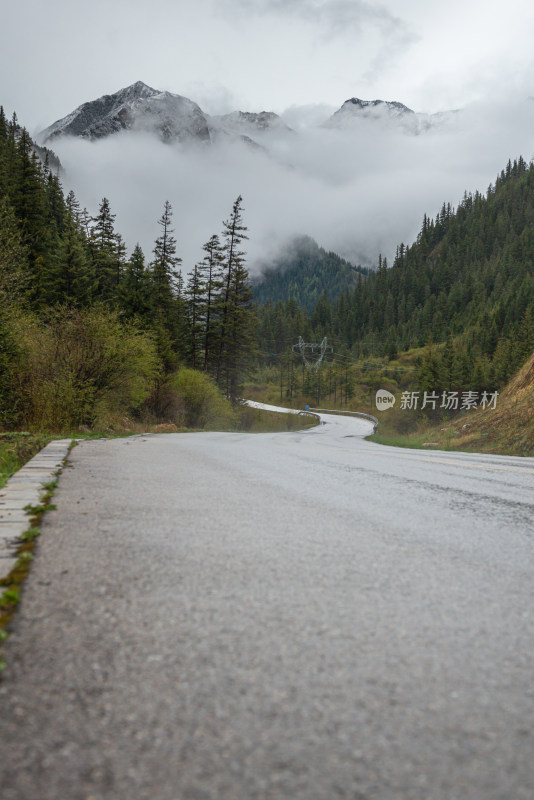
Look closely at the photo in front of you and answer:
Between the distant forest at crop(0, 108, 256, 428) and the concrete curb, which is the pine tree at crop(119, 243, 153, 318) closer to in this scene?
the distant forest at crop(0, 108, 256, 428)

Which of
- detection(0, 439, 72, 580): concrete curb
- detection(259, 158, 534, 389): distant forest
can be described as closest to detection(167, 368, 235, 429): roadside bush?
detection(0, 439, 72, 580): concrete curb

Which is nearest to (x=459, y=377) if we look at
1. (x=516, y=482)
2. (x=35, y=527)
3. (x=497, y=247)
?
(x=516, y=482)

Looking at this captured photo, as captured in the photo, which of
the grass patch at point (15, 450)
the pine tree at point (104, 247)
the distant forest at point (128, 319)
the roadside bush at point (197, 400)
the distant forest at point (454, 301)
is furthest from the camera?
the distant forest at point (454, 301)

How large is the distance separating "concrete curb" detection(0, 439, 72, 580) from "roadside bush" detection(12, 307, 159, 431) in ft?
25.0

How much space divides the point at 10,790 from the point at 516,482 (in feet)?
20.6

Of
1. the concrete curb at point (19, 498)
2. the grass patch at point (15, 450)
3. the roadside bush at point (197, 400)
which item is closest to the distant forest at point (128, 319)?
the roadside bush at point (197, 400)

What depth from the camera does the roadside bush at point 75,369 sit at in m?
13.9

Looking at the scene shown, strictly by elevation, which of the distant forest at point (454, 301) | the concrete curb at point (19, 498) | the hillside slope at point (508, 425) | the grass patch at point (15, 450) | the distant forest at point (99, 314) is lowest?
the grass patch at point (15, 450)

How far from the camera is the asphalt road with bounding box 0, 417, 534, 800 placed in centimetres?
119

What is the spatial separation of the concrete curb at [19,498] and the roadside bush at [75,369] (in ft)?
25.0

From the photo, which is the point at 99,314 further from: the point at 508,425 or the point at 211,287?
the point at 211,287

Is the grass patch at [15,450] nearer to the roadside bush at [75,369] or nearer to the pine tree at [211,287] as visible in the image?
the roadside bush at [75,369]

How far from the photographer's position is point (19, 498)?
404 cm

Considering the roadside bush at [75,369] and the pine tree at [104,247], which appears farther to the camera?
the pine tree at [104,247]
